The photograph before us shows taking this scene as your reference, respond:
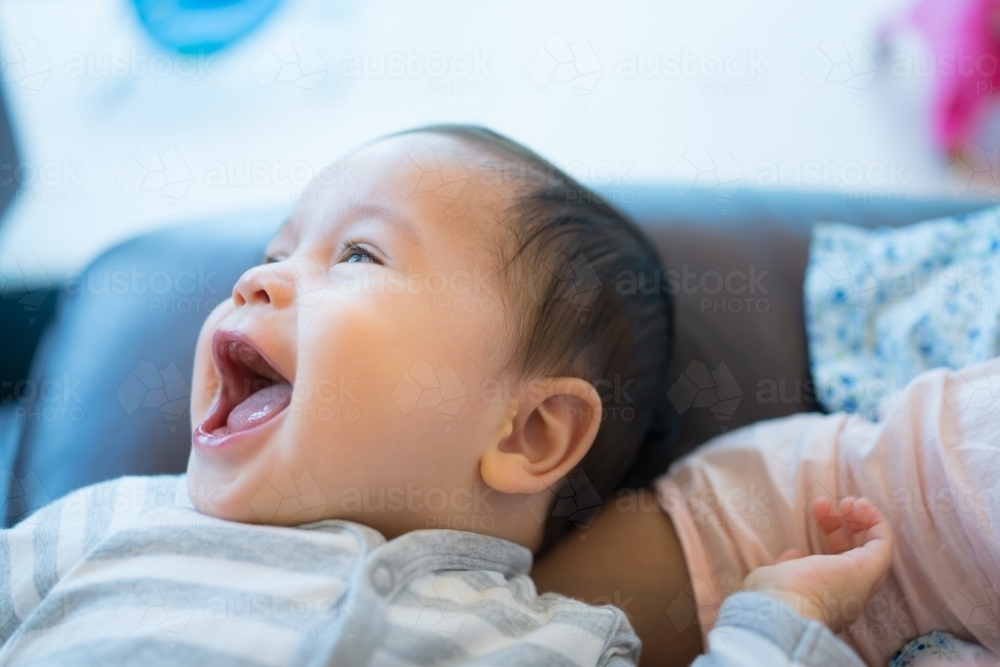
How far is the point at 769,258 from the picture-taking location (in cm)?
103

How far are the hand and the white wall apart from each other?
37.1 inches

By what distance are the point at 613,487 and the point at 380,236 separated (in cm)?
38

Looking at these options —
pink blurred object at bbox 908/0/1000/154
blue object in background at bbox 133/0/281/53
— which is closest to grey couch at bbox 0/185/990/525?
pink blurred object at bbox 908/0/1000/154

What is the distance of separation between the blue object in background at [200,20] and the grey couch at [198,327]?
921 mm

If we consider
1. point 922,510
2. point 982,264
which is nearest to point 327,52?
point 982,264

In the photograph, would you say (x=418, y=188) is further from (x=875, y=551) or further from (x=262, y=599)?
(x=875, y=551)

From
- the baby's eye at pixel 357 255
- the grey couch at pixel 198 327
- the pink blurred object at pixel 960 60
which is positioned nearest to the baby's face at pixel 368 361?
the baby's eye at pixel 357 255

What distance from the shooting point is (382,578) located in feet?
2.16

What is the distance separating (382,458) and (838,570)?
0.40 metres

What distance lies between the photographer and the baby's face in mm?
677

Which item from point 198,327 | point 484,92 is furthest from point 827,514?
point 484,92

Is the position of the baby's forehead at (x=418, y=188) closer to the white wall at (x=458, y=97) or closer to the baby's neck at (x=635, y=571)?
the baby's neck at (x=635, y=571)

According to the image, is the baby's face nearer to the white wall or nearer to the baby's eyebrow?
the baby's eyebrow

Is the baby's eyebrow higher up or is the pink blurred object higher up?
the pink blurred object
